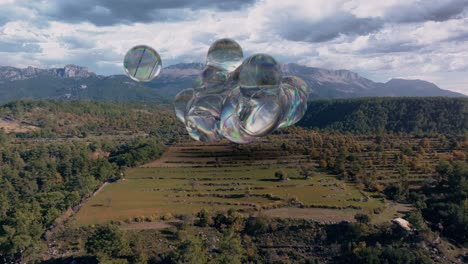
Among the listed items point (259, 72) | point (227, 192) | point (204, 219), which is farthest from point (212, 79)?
point (227, 192)

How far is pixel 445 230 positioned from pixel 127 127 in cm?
6179

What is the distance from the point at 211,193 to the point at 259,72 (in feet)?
88.0

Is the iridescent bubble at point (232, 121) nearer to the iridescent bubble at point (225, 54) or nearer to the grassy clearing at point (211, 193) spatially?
the iridescent bubble at point (225, 54)

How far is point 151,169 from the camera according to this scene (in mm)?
36938

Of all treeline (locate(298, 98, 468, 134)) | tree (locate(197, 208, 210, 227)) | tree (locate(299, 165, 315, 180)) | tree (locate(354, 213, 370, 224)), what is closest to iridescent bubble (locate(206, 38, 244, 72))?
tree (locate(197, 208, 210, 227))

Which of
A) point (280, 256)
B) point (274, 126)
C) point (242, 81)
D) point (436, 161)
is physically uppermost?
point (242, 81)

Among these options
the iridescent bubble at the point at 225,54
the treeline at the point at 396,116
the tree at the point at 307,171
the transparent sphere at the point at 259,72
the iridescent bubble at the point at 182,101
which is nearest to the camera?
the transparent sphere at the point at 259,72

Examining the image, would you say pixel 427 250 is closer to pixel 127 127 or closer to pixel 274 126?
pixel 274 126

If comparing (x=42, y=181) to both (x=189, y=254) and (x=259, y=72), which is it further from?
(x=259, y=72)

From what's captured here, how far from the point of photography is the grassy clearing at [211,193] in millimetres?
25050

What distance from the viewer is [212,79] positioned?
301cm

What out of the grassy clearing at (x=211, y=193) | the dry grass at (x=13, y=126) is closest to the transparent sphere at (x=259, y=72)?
the grassy clearing at (x=211, y=193)

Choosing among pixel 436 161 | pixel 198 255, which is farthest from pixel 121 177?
pixel 436 161

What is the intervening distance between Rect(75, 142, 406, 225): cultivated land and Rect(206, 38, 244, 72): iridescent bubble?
21.1 metres
